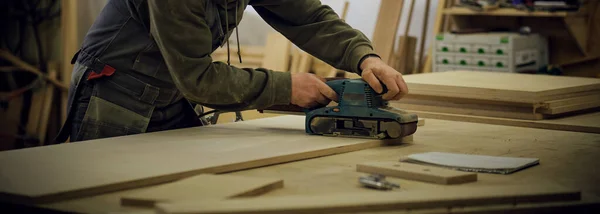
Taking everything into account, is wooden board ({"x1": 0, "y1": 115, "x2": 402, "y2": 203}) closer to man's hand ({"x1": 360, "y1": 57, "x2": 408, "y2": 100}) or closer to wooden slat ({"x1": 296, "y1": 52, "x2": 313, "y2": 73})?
man's hand ({"x1": 360, "y1": 57, "x2": 408, "y2": 100})

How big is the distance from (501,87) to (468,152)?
0.88 metres

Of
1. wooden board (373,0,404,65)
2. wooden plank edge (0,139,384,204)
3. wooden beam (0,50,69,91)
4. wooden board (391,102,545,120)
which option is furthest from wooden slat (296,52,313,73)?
wooden plank edge (0,139,384,204)

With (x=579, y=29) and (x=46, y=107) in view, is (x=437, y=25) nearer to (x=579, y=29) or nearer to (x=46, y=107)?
(x=579, y=29)

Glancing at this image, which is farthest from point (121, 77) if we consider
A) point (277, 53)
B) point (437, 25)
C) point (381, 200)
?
point (437, 25)

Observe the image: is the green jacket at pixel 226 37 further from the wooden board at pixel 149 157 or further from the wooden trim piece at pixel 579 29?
the wooden trim piece at pixel 579 29

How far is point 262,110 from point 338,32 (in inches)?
18.5

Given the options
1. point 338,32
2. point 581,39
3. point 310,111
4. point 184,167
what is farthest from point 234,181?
point 581,39

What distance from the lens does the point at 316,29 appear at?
310 centimetres

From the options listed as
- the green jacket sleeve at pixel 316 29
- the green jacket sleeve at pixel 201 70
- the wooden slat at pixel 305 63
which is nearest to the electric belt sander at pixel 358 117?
the green jacket sleeve at pixel 201 70

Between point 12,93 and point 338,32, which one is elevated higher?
point 338,32

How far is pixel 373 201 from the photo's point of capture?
1.67 meters

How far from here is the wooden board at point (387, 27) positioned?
4.82m

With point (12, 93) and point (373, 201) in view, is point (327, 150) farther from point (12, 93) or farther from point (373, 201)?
point (12, 93)

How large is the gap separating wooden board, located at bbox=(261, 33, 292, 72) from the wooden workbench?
2.86 meters
